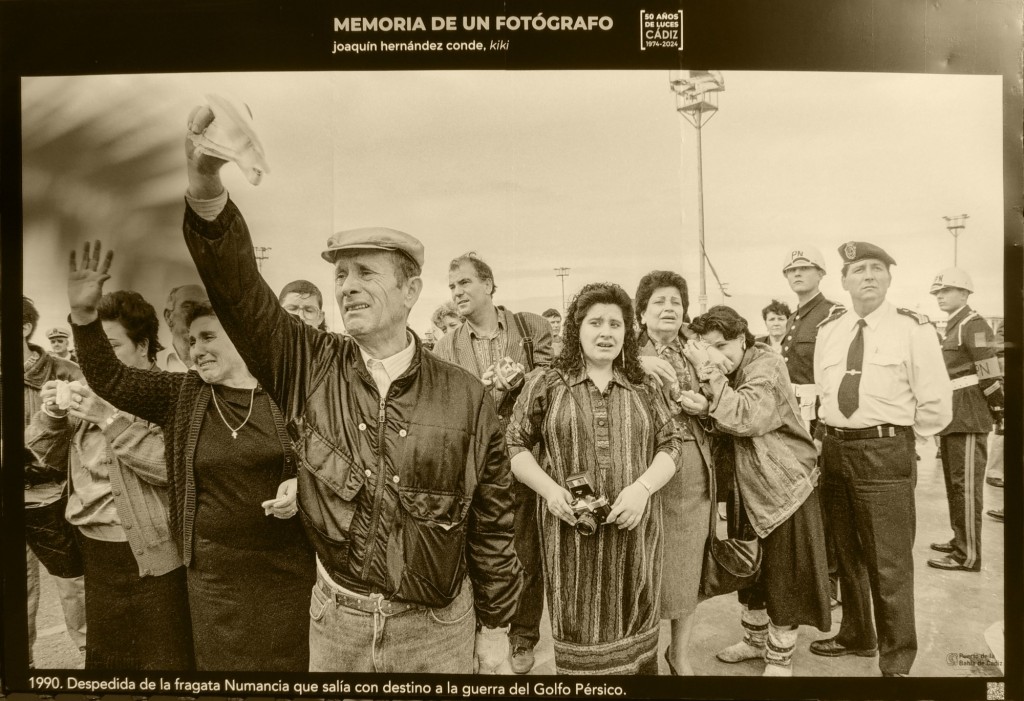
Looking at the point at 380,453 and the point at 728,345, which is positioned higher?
the point at 728,345

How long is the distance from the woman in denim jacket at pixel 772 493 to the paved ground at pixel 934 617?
6 cm

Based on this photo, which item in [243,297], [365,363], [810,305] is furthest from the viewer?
[810,305]

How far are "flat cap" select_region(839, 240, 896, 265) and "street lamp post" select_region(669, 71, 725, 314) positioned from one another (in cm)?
65

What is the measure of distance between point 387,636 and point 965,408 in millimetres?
2828

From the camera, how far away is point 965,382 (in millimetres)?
3141

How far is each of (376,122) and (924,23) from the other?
2514mm

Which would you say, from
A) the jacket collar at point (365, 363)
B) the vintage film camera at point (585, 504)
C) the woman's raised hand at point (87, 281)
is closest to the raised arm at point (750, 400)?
the vintage film camera at point (585, 504)

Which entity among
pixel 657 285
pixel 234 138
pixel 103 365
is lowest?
pixel 103 365

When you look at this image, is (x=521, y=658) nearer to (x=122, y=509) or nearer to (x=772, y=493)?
(x=772, y=493)

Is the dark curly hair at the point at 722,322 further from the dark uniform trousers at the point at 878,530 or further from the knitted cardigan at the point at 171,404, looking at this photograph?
the knitted cardigan at the point at 171,404

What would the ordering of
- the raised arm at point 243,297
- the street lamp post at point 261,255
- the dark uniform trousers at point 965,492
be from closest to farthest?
the raised arm at point 243,297 < the street lamp post at point 261,255 < the dark uniform trousers at point 965,492

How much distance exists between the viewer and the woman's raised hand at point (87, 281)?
10.2 feet

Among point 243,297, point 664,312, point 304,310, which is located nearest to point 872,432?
point 664,312

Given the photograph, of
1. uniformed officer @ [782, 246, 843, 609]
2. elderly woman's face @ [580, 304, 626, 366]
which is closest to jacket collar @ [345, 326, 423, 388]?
elderly woman's face @ [580, 304, 626, 366]
